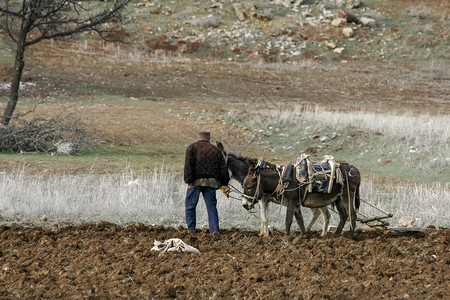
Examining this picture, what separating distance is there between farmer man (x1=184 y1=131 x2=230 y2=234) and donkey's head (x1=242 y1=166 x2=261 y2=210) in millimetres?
408

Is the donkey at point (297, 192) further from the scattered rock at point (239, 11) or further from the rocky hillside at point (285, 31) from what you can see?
the scattered rock at point (239, 11)

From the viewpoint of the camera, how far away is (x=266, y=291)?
682cm

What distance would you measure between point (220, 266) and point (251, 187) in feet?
7.21

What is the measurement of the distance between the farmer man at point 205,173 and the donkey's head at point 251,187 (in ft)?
1.34

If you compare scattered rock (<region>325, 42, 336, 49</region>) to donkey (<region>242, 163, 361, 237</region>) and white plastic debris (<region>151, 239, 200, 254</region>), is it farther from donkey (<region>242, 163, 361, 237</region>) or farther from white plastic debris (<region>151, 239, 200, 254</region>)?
white plastic debris (<region>151, 239, 200, 254</region>)

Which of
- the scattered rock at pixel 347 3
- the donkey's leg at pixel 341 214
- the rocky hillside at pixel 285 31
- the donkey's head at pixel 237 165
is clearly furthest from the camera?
the scattered rock at pixel 347 3

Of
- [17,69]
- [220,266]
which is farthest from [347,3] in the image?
[220,266]

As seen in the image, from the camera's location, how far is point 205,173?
33.0ft

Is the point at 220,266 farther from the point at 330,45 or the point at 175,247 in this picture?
the point at 330,45

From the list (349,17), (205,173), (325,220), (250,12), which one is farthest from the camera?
(250,12)

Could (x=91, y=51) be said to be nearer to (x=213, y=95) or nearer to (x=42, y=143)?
(x=213, y=95)

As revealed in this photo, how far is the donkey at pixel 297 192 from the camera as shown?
A: 9.81m

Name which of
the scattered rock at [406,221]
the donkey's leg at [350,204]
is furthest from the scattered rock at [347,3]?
the donkey's leg at [350,204]

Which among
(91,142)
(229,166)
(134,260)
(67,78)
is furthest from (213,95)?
(134,260)
